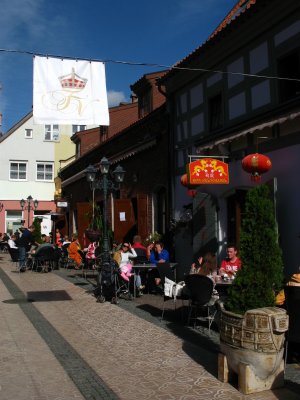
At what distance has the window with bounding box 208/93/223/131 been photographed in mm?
11607

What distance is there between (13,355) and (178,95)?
939 cm

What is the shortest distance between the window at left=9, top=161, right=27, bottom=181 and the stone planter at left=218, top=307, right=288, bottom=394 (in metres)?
36.4

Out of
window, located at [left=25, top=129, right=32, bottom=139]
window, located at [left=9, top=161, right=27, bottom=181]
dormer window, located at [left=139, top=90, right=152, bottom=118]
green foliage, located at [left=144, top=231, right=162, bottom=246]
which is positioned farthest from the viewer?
window, located at [left=25, top=129, right=32, bottom=139]

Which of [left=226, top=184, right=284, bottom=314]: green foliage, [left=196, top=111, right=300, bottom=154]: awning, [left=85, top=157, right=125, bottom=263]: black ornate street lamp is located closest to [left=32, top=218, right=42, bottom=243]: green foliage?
[left=85, top=157, right=125, bottom=263]: black ornate street lamp

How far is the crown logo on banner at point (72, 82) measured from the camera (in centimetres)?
808

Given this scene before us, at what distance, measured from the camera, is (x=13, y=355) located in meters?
6.02

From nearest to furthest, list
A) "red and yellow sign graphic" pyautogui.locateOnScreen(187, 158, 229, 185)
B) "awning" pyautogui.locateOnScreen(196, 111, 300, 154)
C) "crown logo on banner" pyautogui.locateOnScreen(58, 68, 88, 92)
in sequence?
"awning" pyautogui.locateOnScreen(196, 111, 300, 154) < "crown logo on banner" pyautogui.locateOnScreen(58, 68, 88, 92) < "red and yellow sign graphic" pyautogui.locateOnScreen(187, 158, 229, 185)

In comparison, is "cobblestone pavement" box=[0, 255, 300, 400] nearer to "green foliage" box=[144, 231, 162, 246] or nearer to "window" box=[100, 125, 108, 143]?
"green foliage" box=[144, 231, 162, 246]

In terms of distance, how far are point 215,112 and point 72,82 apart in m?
4.75

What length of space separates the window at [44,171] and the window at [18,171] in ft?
3.39

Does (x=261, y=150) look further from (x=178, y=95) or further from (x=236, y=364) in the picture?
(x=236, y=364)

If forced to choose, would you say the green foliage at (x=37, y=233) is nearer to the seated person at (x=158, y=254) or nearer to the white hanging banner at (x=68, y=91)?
the seated person at (x=158, y=254)

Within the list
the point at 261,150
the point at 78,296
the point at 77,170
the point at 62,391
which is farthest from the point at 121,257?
the point at 77,170

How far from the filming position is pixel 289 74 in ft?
30.6
